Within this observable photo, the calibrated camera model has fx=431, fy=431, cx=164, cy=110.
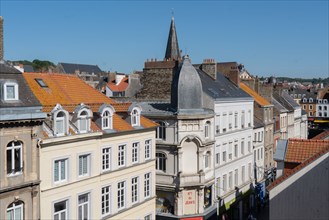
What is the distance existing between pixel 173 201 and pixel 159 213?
5.51 ft

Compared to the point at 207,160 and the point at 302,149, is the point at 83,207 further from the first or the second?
the point at 207,160

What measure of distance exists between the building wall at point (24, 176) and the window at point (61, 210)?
1646 millimetres

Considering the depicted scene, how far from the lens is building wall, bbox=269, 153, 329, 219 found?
17.5m

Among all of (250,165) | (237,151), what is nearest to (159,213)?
(237,151)

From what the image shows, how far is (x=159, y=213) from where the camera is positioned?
35281 millimetres

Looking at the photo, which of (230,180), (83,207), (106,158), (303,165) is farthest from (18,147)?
(230,180)

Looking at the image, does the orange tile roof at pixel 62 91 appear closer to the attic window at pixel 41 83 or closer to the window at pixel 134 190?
the attic window at pixel 41 83

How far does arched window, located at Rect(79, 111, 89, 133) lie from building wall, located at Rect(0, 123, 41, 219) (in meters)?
3.38

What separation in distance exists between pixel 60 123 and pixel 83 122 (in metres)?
1.84

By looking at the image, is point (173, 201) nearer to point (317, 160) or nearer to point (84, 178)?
point (84, 178)

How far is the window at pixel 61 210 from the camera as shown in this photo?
74.3ft

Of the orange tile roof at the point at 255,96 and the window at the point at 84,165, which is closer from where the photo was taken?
the window at the point at 84,165

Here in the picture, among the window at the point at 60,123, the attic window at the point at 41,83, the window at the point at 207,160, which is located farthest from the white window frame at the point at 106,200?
the window at the point at 207,160

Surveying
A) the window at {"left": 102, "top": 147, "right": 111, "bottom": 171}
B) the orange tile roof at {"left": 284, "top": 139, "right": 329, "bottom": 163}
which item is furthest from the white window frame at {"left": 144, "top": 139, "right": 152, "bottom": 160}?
the orange tile roof at {"left": 284, "top": 139, "right": 329, "bottom": 163}
